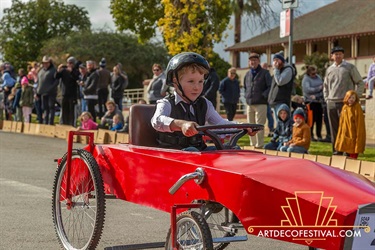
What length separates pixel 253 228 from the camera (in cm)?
560

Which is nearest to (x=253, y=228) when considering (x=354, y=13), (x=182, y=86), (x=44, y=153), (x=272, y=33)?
(x=182, y=86)

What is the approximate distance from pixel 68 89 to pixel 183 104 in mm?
18645

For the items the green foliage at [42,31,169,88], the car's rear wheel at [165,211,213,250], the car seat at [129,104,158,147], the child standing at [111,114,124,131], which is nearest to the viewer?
the car's rear wheel at [165,211,213,250]

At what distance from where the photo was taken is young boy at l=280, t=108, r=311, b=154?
54.9 ft

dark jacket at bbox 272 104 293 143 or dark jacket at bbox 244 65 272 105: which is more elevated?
dark jacket at bbox 244 65 272 105

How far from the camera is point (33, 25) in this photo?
11012cm

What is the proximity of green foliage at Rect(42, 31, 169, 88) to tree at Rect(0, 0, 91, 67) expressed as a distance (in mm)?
15525

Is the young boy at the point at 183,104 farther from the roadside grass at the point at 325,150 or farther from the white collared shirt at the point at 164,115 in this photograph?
the roadside grass at the point at 325,150

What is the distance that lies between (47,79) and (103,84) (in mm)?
1581

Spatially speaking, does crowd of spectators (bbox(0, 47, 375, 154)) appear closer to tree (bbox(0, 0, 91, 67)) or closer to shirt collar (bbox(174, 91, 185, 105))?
shirt collar (bbox(174, 91, 185, 105))

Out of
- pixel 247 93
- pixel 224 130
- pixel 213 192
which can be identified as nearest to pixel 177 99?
pixel 224 130

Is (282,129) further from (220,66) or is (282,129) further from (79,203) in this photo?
(220,66)

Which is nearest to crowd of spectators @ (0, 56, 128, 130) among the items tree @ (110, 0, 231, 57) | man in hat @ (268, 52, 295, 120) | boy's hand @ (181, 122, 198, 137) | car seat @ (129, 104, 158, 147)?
tree @ (110, 0, 231, 57)

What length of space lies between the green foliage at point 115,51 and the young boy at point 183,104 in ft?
263
